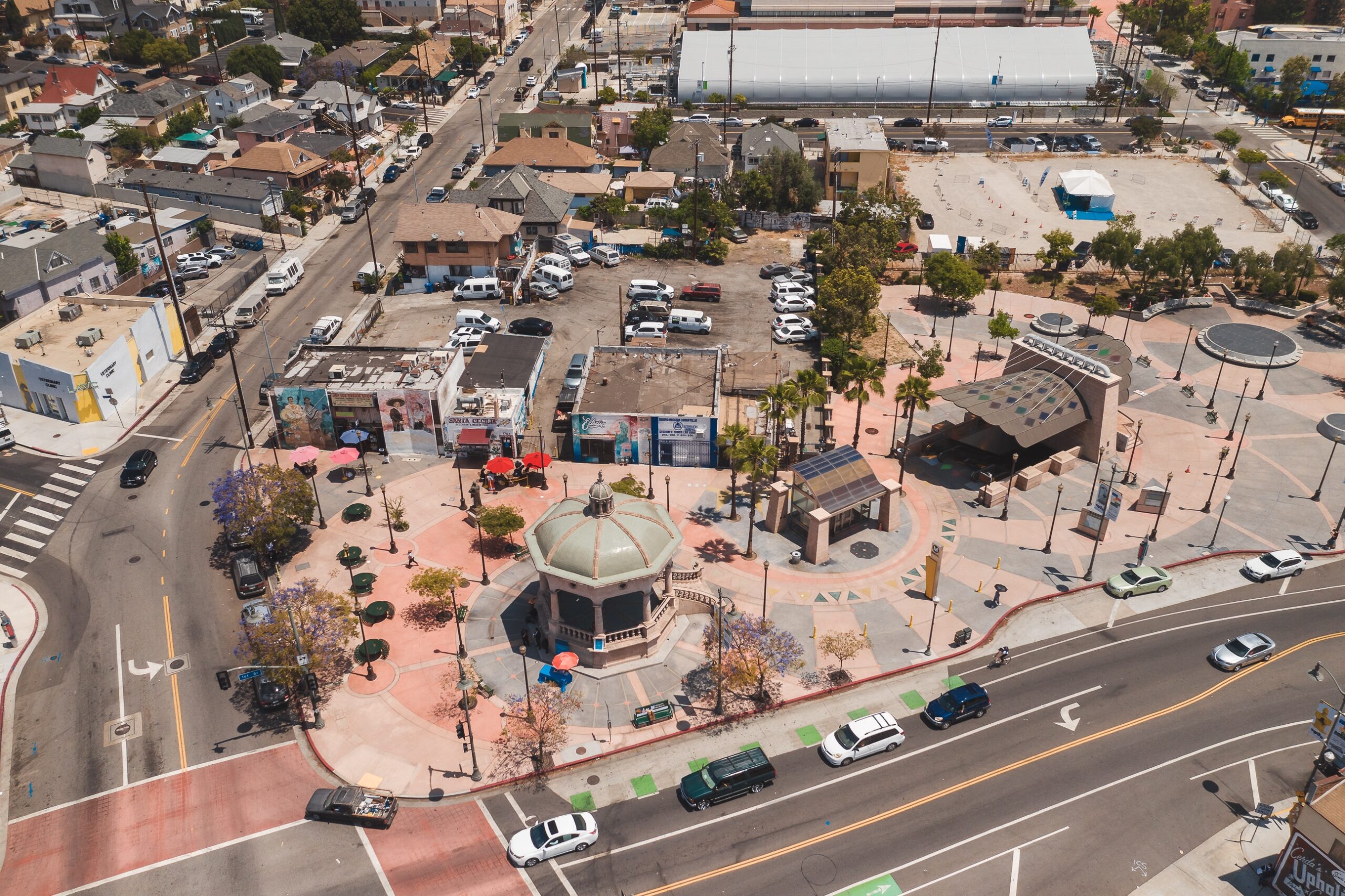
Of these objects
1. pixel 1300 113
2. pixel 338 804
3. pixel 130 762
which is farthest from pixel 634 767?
pixel 1300 113

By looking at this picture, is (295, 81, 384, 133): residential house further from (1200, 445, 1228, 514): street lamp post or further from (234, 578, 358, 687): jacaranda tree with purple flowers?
(1200, 445, 1228, 514): street lamp post

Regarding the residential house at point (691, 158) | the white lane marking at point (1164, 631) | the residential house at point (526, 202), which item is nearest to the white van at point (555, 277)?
the residential house at point (526, 202)

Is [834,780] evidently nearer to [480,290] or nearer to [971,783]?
[971,783]

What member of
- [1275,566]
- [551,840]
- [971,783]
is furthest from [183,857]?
[1275,566]

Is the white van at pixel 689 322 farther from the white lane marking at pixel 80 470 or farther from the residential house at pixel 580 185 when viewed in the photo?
the white lane marking at pixel 80 470

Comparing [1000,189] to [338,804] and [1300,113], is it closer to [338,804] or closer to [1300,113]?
[1300,113]
